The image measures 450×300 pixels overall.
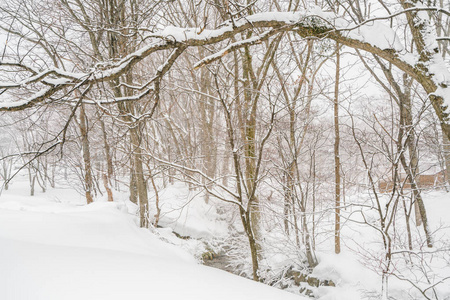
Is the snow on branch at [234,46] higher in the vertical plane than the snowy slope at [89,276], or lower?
higher

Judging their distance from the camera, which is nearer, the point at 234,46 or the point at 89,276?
the point at 89,276

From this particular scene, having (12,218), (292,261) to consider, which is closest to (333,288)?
(292,261)

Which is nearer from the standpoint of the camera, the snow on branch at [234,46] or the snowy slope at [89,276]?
the snowy slope at [89,276]

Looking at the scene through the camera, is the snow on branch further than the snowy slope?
Yes

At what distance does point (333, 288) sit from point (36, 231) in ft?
19.1

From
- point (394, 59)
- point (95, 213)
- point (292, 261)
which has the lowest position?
point (292, 261)

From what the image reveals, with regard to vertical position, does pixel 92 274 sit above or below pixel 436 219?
above

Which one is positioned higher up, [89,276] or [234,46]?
[234,46]

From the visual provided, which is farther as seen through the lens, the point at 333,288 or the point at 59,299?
the point at 333,288

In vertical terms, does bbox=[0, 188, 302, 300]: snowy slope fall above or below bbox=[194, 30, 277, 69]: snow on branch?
below

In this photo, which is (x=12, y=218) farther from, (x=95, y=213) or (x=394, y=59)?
(x=394, y=59)

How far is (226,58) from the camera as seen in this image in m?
12.0

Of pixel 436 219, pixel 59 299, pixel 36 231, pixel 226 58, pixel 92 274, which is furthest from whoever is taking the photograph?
pixel 226 58

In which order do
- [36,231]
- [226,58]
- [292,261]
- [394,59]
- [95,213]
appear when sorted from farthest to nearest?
[226,58]
[292,261]
[95,213]
[394,59]
[36,231]
